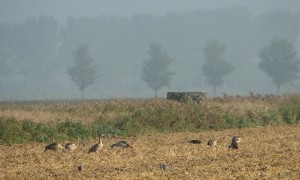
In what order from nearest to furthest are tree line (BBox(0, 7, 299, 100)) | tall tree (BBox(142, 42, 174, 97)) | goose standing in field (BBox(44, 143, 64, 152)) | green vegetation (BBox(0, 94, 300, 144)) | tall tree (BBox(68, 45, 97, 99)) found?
goose standing in field (BBox(44, 143, 64, 152)) → green vegetation (BBox(0, 94, 300, 144)) → tall tree (BBox(142, 42, 174, 97)) → tall tree (BBox(68, 45, 97, 99)) → tree line (BBox(0, 7, 299, 100))

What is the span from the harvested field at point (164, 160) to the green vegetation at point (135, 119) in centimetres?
187

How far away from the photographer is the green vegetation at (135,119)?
2788 cm

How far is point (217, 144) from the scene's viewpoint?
2458 cm

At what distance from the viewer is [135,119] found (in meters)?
31.3

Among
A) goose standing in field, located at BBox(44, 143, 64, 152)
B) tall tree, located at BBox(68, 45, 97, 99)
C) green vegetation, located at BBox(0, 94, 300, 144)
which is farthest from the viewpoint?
tall tree, located at BBox(68, 45, 97, 99)

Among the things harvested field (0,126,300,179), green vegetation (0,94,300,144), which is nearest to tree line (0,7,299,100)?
green vegetation (0,94,300,144)

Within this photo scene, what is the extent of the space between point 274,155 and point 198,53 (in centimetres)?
15571

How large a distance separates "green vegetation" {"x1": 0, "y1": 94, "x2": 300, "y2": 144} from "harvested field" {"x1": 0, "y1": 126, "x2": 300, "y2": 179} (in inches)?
73.5

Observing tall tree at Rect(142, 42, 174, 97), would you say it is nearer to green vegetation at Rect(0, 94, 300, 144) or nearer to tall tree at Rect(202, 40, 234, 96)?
tall tree at Rect(202, 40, 234, 96)

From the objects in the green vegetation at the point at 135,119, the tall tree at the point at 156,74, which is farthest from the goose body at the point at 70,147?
the tall tree at the point at 156,74

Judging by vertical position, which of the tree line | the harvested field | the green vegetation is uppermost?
the tree line

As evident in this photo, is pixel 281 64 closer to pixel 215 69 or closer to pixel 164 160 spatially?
pixel 215 69

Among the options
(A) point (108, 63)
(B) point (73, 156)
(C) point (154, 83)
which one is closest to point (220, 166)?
(B) point (73, 156)

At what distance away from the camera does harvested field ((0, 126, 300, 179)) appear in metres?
17.2
